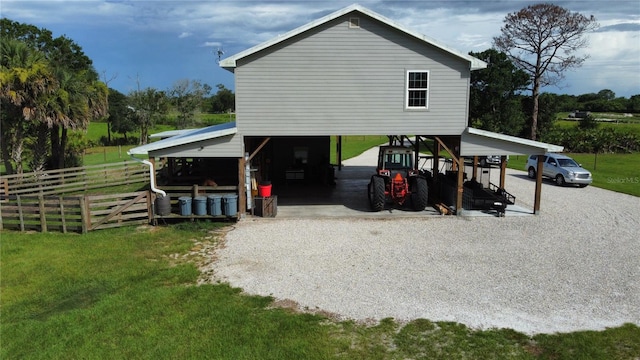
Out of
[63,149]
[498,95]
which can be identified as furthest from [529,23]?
[63,149]

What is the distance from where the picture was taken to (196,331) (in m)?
7.76

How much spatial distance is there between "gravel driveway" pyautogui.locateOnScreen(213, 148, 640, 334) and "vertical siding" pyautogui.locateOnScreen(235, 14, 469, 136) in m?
3.68

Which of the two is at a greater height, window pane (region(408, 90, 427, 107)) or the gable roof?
the gable roof

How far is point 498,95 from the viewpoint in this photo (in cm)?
4834

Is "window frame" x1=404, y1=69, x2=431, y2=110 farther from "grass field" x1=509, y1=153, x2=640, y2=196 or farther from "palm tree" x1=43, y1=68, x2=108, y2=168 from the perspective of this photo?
"palm tree" x1=43, y1=68, x2=108, y2=168

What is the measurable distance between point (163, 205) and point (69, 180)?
1081 cm

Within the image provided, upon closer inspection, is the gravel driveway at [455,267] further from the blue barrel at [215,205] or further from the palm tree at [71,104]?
the palm tree at [71,104]

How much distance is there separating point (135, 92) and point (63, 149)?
37279mm

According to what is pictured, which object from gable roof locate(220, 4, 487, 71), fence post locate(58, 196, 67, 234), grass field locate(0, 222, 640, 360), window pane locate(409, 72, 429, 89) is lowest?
grass field locate(0, 222, 640, 360)

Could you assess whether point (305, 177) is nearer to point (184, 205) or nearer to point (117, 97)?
point (184, 205)

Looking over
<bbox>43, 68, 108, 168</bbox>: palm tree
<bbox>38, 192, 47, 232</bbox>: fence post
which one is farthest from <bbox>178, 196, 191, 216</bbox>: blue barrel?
<bbox>43, 68, 108, 168</bbox>: palm tree

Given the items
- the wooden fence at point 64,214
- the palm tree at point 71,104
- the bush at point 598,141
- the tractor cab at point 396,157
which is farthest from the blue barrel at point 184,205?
the bush at point 598,141

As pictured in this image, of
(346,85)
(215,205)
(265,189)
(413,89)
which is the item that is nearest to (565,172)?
(413,89)

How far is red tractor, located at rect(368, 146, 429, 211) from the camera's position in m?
16.7
